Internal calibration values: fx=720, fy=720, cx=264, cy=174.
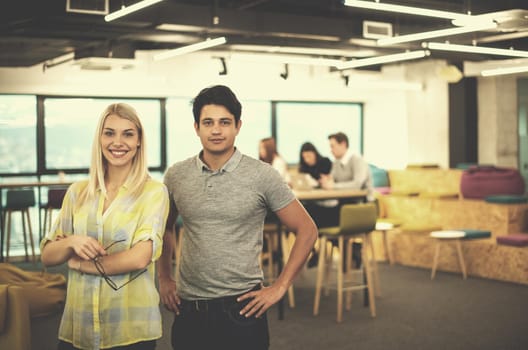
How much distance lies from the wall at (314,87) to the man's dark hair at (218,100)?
7880mm

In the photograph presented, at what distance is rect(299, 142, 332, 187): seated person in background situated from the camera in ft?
24.5

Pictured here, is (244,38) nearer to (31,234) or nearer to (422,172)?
(422,172)

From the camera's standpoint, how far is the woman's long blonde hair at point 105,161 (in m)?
2.14

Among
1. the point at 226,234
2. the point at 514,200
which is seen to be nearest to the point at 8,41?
the point at 514,200

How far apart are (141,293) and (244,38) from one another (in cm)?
847

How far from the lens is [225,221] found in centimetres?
231

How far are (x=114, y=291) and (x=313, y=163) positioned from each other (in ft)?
18.1

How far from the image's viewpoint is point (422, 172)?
10.2m

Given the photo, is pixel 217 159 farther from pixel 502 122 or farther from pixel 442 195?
pixel 502 122

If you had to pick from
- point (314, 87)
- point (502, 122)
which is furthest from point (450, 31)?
point (314, 87)

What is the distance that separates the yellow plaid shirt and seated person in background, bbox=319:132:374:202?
5098 mm

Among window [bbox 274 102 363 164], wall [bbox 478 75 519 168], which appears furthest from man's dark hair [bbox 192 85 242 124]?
wall [bbox 478 75 519 168]

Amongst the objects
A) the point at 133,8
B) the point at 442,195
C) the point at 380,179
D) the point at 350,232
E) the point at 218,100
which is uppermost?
the point at 133,8

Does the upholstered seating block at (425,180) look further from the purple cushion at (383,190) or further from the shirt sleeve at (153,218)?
the shirt sleeve at (153,218)
